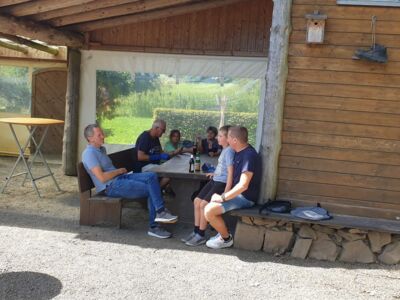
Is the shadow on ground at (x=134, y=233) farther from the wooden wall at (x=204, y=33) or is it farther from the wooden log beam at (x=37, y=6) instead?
the wooden wall at (x=204, y=33)

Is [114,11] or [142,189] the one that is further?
[114,11]

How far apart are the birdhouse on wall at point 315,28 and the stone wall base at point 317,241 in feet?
5.99

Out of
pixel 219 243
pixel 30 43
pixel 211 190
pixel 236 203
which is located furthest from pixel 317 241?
pixel 30 43

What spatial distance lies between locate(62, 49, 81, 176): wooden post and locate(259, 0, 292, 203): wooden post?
15.6 ft

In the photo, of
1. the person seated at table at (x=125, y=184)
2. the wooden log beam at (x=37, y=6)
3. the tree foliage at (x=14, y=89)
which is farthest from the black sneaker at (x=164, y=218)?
the tree foliage at (x=14, y=89)

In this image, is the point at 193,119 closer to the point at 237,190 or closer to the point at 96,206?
the point at 96,206

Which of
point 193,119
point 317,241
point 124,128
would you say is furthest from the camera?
point 124,128

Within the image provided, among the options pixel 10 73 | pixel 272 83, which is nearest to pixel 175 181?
pixel 272 83

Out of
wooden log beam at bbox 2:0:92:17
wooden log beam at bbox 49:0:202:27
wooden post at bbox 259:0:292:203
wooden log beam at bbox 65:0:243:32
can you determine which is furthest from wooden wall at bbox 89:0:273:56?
wooden post at bbox 259:0:292:203

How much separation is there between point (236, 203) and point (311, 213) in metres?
0.75

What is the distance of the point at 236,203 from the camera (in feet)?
15.5

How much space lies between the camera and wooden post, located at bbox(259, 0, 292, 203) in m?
4.68

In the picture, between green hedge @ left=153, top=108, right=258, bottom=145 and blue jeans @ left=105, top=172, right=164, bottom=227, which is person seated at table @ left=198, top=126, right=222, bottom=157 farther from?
blue jeans @ left=105, top=172, right=164, bottom=227

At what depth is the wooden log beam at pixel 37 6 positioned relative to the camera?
232 inches
